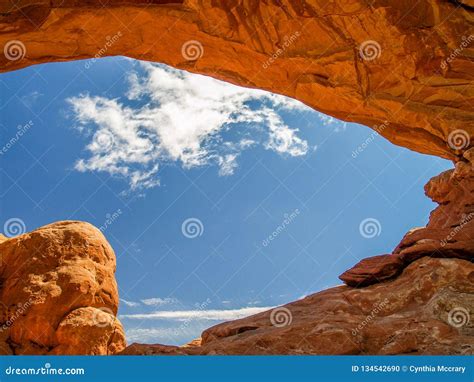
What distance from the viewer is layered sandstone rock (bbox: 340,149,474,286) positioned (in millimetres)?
13312

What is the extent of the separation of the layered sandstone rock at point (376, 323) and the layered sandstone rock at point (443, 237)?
420 mm

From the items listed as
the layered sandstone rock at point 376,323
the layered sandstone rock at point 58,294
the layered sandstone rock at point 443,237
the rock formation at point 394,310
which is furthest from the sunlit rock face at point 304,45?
the layered sandstone rock at point 58,294

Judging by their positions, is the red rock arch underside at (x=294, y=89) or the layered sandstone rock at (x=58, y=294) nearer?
the red rock arch underside at (x=294, y=89)

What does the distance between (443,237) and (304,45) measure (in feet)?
23.8

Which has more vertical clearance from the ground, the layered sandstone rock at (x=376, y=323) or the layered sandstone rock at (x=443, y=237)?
the layered sandstone rock at (x=443, y=237)

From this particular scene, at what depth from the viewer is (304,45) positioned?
14.7 m

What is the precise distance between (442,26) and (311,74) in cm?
414

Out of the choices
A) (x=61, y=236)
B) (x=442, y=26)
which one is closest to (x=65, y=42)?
(x=61, y=236)

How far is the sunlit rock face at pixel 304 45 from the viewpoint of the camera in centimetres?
1346

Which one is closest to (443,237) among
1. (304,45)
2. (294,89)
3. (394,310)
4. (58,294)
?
(394,310)

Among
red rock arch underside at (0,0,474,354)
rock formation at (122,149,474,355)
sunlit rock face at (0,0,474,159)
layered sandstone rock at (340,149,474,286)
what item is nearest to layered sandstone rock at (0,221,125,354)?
red rock arch underside at (0,0,474,354)

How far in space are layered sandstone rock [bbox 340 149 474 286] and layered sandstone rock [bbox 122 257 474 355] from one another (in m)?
0.42

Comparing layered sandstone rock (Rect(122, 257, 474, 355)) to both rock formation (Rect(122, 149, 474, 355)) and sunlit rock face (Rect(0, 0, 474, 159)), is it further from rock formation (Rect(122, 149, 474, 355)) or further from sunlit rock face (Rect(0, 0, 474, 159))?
sunlit rock face (Rect(0, 0, 474, 159))

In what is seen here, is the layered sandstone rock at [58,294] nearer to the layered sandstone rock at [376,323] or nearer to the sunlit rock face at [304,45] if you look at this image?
the layered sandstone rock at [376,323]
